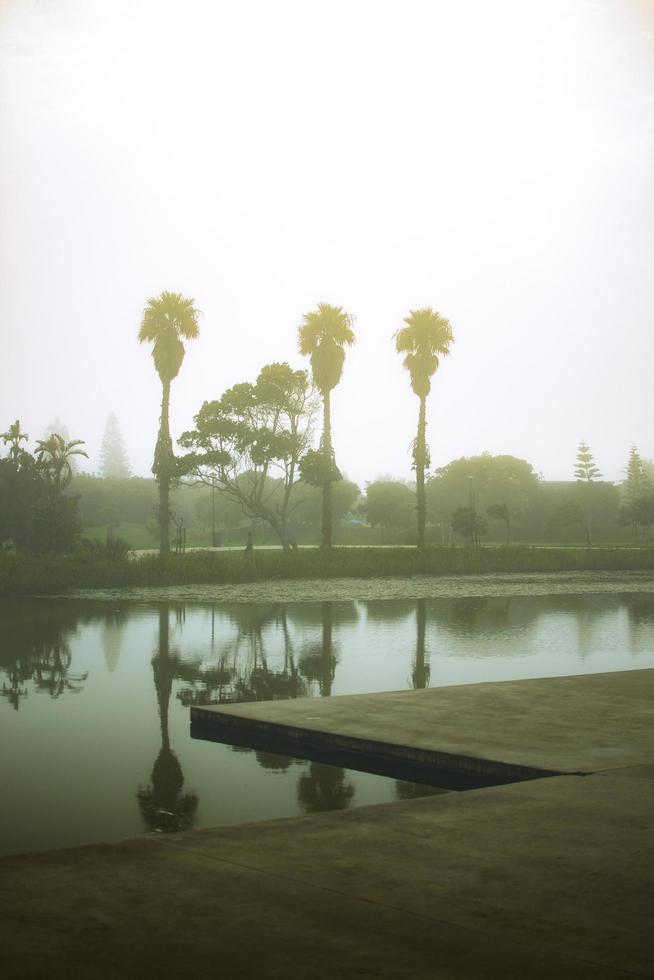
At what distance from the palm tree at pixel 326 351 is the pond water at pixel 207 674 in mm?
21572

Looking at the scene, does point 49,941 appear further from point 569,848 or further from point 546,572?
point 546,572

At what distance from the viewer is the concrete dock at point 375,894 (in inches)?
161

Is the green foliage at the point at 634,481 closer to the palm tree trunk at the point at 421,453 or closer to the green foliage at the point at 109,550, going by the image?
the palm tree trunk at the point at 421,453

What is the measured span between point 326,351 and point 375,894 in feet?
153

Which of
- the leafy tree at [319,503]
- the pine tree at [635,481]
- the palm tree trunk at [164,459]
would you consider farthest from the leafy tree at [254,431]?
the pine tree at [635,481]

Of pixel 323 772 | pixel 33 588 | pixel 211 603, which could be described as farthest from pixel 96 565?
pixel 323 772

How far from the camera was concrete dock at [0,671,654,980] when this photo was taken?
4.08 metres

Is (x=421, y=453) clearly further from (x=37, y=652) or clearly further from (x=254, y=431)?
(x=37, y=652)

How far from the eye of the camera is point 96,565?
34.8 meters

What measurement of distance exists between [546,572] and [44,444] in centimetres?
2330

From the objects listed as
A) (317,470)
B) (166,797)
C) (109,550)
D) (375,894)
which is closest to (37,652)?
(166,797)

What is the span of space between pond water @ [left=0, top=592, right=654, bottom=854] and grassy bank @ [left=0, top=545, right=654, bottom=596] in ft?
16.2

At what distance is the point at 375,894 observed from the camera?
15.9ft

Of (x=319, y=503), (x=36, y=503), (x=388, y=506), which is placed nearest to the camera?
(x=36, y=503)
